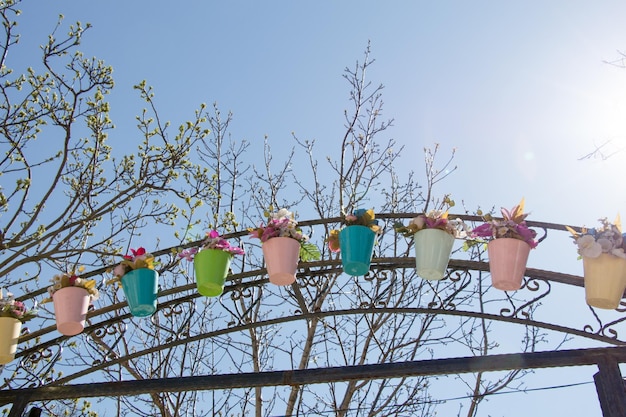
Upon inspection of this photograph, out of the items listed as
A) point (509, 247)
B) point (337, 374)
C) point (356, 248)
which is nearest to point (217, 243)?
point (356, 248)

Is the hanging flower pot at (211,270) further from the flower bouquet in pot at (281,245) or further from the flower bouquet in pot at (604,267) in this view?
the flower bouquet in pot at (604,267)

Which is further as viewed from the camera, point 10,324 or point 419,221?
point 10,324

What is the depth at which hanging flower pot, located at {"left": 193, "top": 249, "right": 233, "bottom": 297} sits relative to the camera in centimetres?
313

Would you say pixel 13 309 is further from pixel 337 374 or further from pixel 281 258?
pixel 337 374

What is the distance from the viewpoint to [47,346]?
144 inches

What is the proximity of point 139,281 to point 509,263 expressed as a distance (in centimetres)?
171

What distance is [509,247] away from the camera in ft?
9.38

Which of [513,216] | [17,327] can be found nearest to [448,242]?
[513,216]

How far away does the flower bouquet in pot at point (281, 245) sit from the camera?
306 centimetres

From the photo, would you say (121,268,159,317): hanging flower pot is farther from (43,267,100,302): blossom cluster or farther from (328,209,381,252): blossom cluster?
(328,209,381,252): blossom cluster

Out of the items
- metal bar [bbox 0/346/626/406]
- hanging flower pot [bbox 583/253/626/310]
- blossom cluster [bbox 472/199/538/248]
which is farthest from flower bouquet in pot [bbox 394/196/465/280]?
hanging flower pot [bbox 583/253/626/310]

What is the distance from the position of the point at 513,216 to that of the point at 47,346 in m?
2.56

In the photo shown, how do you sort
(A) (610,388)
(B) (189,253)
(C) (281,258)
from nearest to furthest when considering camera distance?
(A) (610,388), (C) (281,258), (B) (189,253)

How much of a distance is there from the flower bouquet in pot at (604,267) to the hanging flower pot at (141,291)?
6.41 ft
